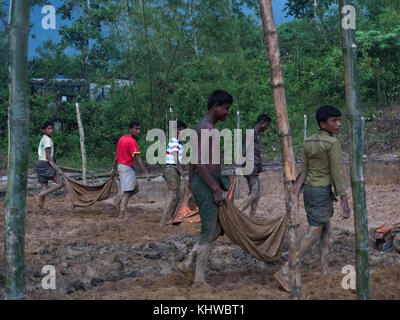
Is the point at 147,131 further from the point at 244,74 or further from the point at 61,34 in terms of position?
the point at 61,34

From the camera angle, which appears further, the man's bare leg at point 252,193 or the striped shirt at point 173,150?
the striped shirt at point 173,150

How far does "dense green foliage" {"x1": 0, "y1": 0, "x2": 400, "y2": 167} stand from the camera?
1608 centimetres

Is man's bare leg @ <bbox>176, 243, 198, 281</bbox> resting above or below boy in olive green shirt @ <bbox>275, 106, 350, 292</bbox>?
below

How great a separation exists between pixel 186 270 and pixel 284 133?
1.71 metres

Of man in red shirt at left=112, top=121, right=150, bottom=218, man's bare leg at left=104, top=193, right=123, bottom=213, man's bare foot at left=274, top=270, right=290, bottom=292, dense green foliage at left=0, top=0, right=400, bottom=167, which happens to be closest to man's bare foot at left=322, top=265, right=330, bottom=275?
man's bare foot at left=274, top=270, right=290, bottom=292

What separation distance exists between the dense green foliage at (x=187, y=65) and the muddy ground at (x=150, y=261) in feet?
24.7

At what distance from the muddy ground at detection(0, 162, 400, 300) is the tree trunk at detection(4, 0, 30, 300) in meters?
1.08

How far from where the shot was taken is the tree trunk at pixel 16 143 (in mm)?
3514

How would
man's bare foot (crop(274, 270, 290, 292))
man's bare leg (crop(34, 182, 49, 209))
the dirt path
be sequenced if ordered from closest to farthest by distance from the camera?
man's bare foot (crop(274, 270, 290, 292)) → the dirt path → man's bare leg (crop(34, 182, 49, 209))

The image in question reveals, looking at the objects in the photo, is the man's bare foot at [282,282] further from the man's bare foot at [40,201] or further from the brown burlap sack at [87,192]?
the man's bare foot at [40,201]

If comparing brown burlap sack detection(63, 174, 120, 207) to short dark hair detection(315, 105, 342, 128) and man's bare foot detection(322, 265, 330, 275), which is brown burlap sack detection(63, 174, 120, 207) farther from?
short dark hair detection(315, 105, 342, 128)

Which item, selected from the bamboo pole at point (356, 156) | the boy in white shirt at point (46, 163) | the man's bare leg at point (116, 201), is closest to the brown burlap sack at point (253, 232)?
the bamboo pole at point (356, 156)

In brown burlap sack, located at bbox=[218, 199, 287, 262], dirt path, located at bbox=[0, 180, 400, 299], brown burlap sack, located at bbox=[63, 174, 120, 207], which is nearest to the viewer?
dirt path, located at bbox=[0, 180, 400, 299]

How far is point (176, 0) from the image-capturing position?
15.9 metres
